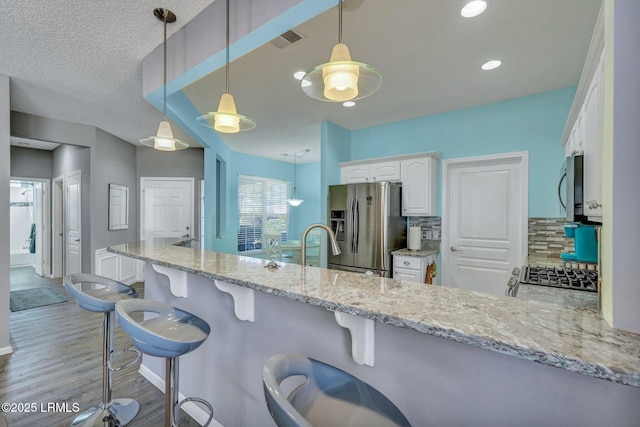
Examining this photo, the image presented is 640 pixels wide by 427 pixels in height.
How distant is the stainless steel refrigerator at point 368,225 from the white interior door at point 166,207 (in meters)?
3.20

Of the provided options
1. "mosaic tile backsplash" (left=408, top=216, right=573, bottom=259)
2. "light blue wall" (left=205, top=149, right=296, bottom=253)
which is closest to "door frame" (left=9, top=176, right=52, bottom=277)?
"light blue wall" (left=205, top=149, right=296, bottom=253)

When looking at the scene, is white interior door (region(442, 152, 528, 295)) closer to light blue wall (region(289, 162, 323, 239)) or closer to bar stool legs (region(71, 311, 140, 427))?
bar stool legs (region(71, 311, 140, 427))

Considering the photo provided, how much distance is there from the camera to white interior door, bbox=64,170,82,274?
4777 millimetres

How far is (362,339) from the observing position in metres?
1.01

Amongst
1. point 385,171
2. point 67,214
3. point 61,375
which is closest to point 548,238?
point 385,171

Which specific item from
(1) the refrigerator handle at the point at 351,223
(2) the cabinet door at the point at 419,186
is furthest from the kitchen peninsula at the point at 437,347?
(2) the cabinet door at the point at 419,186

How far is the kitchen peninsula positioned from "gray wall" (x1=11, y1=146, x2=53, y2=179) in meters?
6.22

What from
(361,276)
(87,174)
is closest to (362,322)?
(361,276)

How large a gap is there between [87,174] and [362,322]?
5293 mm

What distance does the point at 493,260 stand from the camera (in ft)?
11.9

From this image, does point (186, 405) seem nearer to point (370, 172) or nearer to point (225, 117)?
point (225, 117)

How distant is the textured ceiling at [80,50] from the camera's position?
1.87 meters

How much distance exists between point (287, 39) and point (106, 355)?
2464 millimetres

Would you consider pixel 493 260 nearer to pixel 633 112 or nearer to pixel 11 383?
pixel 633 112
